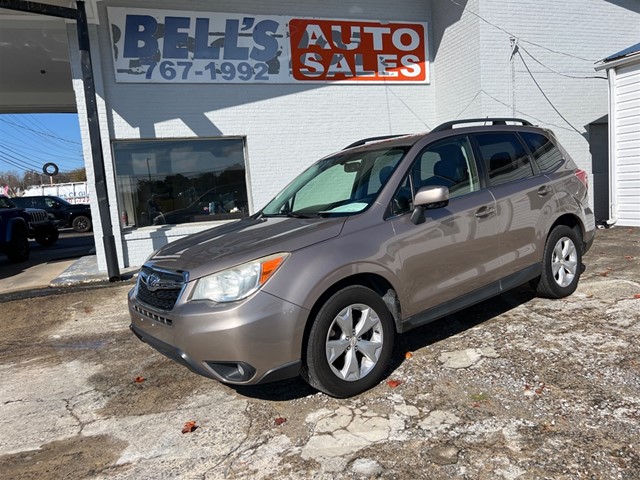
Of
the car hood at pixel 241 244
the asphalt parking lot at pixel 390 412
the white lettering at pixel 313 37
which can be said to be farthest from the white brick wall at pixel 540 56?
the car hood at pixel 241 244

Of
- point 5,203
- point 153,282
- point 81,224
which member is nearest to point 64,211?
point 81,224

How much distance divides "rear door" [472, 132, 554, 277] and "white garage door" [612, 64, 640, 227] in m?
6.23

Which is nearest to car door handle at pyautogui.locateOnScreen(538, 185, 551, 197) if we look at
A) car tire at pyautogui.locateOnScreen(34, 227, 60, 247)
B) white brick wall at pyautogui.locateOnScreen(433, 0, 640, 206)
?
white brick wall at pyautogui.locateOnScreen(433, 0, 640, 206)

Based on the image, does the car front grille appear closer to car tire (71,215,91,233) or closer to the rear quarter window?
the rear quarter window

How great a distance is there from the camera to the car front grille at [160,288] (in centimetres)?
326

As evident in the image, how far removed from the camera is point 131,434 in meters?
3.23

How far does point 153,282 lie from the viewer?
138 inches

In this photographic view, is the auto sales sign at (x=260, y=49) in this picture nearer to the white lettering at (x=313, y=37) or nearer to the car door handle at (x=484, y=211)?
the white lettering at (x=313, y=37)

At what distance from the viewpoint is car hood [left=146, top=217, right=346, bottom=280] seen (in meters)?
3.14

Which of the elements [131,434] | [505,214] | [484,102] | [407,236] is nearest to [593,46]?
[484,102]

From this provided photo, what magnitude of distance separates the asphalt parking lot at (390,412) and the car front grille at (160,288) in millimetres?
794

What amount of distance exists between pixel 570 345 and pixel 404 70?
8018mm

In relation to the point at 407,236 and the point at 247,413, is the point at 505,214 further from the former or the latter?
the point at 247,413

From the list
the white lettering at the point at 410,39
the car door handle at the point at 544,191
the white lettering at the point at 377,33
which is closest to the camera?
the car door handle at the point at 544,191
